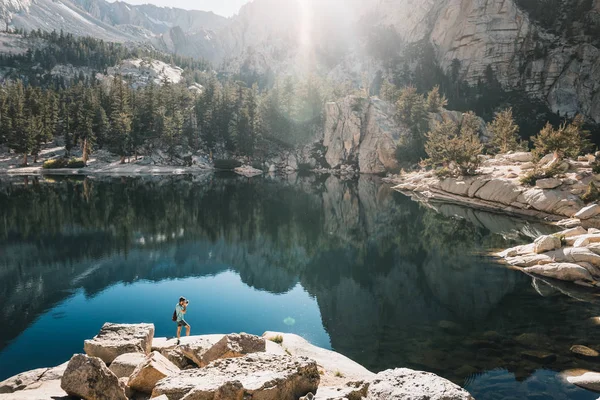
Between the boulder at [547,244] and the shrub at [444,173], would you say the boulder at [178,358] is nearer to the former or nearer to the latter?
the boulder at [547,244]

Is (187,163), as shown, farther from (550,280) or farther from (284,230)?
(550,280)

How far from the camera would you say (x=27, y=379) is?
11734 millimetres

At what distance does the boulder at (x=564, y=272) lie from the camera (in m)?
26.8

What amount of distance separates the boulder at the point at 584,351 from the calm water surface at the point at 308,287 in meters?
0.64

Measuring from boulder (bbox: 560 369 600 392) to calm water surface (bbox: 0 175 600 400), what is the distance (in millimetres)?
413

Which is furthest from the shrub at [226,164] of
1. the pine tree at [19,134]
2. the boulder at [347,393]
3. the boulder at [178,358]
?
the boulder at [347,393]

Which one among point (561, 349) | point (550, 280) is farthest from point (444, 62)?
point (561, 349)

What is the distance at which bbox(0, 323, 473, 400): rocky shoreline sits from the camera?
29.1 ft

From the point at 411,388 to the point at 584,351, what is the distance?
46.9ft

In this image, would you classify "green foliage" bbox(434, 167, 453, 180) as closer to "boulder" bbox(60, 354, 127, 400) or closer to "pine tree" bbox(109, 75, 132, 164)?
"boulder" bbox(60, 354, 127, 400)

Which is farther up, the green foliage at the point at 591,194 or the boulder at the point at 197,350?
the green foliage at the point at 591,194

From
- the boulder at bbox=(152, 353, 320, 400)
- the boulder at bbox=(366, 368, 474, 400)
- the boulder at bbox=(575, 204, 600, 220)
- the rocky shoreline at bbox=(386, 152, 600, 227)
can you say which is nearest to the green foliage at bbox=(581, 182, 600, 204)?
the rocky shoreline at bbox=(386, 152, 600, 227)

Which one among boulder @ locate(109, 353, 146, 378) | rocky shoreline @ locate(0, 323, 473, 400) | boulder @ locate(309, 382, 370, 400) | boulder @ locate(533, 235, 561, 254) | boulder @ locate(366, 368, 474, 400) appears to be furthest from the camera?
boulder @ locate(533, 235, 561, 254)

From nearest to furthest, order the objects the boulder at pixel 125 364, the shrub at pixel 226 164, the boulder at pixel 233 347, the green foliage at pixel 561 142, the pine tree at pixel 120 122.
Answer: the boulder at pixel 125 364 → the boulder at pixel 233 347 → the green foliage at pixel 561 142 → the pine tree at pixel 120 122 → the shrub at pixel 226 164
